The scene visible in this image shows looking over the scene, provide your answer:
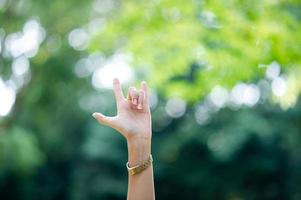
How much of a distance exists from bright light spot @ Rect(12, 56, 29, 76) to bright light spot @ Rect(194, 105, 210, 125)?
7.46 m

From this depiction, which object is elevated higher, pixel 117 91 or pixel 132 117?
pixel 117 91

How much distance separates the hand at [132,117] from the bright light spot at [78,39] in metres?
7.77

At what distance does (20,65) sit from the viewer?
32.4 feet

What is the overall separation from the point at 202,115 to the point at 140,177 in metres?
14.6

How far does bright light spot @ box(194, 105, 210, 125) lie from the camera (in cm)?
1638

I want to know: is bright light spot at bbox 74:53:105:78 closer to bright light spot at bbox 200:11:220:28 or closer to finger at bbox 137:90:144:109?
bright light spot at bbox 200:11:220:28

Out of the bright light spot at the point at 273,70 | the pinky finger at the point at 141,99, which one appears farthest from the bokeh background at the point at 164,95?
the pinky finger at the point at 141,99

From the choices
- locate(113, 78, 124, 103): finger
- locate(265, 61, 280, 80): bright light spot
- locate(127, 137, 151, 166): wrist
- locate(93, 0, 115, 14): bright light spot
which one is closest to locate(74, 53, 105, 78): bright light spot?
locate(93, 0, 115, 14): bright light spot

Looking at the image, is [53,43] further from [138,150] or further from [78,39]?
[138,150]

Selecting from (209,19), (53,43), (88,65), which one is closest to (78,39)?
(53,43)

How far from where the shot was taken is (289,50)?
12.7ft

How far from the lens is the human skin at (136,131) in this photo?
208 centimetres

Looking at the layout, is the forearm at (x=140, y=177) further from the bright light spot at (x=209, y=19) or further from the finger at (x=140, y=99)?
the bright light spot at (x=209, y=19)

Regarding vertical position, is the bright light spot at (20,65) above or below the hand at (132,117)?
above
